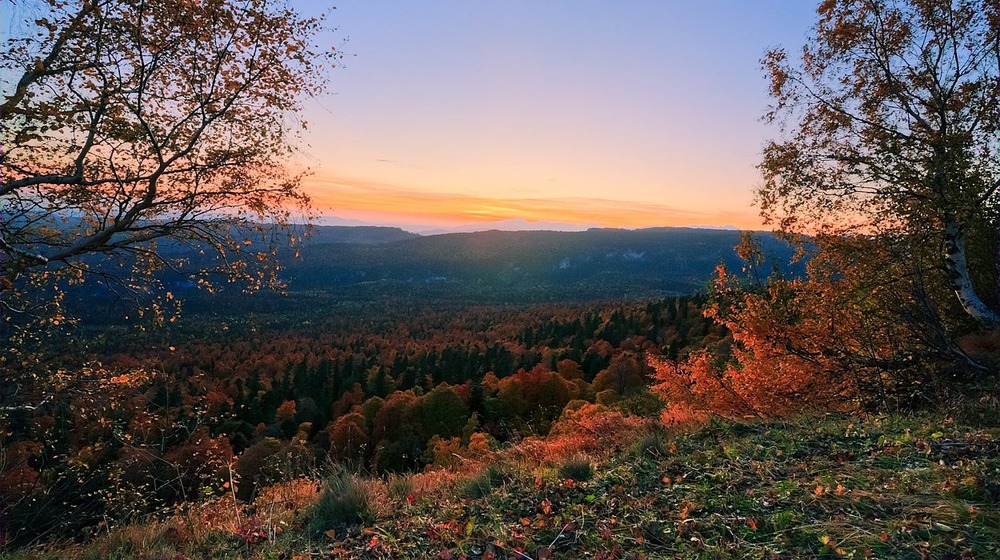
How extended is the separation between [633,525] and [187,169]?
318 inches

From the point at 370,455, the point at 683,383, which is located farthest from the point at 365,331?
the point at 683,383

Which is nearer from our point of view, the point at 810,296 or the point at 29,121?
the point at 29,121

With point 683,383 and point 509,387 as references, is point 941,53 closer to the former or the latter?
point 683,383

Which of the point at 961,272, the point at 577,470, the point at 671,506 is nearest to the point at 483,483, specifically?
the point at 577,470

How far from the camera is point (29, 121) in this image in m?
5.96

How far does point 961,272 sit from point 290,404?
6094 centimetres

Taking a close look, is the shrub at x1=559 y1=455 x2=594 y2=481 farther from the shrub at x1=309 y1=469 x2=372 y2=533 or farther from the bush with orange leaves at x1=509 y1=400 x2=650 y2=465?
the shrub at x1=309 y1=469 x2=372 y2=533

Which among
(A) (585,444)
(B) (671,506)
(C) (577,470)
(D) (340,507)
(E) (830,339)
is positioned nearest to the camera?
(B) (671,506)

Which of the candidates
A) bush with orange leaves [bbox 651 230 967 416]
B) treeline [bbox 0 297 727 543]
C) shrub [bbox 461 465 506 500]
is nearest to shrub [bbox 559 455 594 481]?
shrub [bbox 461 465 506 500]

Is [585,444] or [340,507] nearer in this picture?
[340,507]

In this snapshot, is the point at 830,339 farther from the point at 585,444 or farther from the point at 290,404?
the point at 290,404

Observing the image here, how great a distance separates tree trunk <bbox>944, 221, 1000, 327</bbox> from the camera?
1132 centimetres

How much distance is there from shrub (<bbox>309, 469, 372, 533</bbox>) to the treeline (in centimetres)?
208

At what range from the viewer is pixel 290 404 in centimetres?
5759
